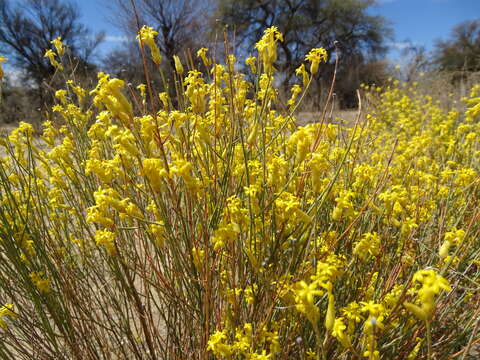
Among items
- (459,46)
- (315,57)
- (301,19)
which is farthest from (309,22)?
(315,57)

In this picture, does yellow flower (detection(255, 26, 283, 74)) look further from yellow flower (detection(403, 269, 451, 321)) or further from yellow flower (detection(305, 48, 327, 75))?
yellow flower (detection(403, 269, 451, 321))

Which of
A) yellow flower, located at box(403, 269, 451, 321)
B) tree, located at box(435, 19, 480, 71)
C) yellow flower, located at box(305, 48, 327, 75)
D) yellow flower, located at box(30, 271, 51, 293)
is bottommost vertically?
yellow flower, located at box(30, 271, 51, 293)

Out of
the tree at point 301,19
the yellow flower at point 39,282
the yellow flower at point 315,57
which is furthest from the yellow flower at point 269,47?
the tree at point 301,19

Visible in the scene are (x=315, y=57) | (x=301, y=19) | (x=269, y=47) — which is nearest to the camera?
(x=269, y=47)

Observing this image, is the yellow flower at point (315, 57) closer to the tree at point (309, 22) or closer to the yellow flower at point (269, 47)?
the yellow flower at point (269, 47)

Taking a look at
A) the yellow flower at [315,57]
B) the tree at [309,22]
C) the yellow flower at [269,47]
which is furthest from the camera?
the tree at [309,22]

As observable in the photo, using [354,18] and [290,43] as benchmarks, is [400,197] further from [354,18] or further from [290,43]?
[354,18]

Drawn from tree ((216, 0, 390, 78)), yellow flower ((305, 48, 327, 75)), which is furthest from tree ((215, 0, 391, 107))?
yellow flower ((305, 48, 327, 75))

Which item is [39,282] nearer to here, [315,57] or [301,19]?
[315,57]

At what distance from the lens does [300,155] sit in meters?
1.16

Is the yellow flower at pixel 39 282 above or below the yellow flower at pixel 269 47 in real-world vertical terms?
below

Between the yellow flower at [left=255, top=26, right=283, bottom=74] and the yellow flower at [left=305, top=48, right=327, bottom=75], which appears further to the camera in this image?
the yellow flower at [left=305, top=48, right=327, bottom=75]

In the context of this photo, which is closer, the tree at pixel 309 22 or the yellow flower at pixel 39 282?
the yellow flower at pixel 39 282

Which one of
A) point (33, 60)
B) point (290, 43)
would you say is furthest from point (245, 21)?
point (33, 60)
